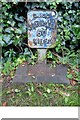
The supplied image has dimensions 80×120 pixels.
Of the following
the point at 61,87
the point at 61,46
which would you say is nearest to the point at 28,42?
the point at 61,46

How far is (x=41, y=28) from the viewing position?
3.71 meters

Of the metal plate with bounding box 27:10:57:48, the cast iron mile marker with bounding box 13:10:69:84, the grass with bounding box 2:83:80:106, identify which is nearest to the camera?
the grass with bounding box 2:83:80:106

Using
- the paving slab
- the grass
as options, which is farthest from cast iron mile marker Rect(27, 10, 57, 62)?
the grass

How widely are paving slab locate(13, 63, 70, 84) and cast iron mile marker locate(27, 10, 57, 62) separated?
0.25 meters

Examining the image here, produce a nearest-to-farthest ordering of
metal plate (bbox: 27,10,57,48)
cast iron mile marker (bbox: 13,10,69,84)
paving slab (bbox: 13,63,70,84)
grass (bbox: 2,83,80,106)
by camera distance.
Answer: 1. grass (bbox: 2,83,80,106)
2. paving slab (bbox: 13,63,70,84)
3. cast iron mile marker (bbox: 13,10,69,84)
4. metal plate (bbox: 27,10,57,48)

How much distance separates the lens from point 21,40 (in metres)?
3.90

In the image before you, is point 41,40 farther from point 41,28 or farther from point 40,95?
point 40,95

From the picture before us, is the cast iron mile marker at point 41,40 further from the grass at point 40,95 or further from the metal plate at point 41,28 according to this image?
the grass at point 40,95

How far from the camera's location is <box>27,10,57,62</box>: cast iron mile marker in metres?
3.66

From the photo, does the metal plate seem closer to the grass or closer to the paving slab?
the paving slab

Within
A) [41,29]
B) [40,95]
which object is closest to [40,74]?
[40,95]

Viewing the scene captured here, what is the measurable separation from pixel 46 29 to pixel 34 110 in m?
1.21

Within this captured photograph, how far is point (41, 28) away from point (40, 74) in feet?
1.97

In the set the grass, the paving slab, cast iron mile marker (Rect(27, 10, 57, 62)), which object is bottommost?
the grass
